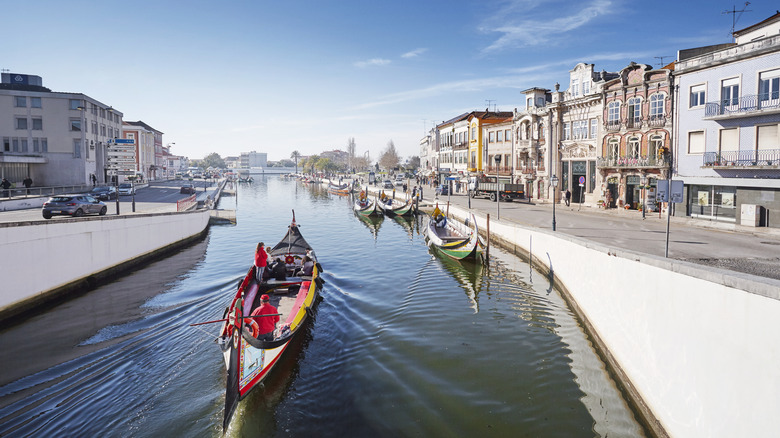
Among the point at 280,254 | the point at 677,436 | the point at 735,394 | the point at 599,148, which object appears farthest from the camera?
the point at 599,148

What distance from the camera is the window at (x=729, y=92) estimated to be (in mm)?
29425

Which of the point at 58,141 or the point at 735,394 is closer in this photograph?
the point at 735,394

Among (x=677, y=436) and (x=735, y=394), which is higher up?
(x=735, y=394)

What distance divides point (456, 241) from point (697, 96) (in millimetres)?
20690

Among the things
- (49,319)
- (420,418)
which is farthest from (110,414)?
(49,319)

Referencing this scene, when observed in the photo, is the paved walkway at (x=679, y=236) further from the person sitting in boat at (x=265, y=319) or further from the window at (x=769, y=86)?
the person sitting in boat at (x=265, y=319)

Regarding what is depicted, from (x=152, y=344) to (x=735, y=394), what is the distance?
15.4 meters

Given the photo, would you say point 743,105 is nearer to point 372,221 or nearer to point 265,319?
point 265,319

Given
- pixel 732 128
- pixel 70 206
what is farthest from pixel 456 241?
pixel 70 206

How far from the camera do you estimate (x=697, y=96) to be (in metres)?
32.4

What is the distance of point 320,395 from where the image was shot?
467 inches

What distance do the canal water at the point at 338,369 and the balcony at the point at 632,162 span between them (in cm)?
2059

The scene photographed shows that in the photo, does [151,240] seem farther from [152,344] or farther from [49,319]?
[152,344]

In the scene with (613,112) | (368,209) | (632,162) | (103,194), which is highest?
(613,112)
